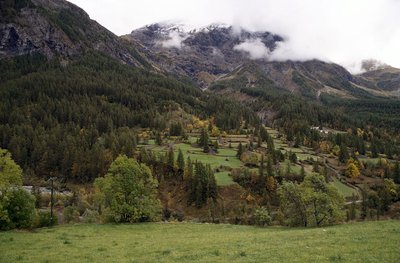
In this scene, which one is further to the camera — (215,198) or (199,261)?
(215,198)

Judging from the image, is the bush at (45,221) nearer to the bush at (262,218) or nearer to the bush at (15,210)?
the bush at (15,210)

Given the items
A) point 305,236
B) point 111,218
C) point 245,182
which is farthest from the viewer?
point 245,182

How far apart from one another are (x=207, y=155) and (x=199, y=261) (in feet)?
553

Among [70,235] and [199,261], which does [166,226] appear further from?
[199,261]

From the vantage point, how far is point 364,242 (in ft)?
97.7

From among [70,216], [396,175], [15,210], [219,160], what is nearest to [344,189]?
[396,175]

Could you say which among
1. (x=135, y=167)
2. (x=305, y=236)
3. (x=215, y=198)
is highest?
(x=135, y=167)

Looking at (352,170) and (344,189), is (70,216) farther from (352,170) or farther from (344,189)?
(352,170)

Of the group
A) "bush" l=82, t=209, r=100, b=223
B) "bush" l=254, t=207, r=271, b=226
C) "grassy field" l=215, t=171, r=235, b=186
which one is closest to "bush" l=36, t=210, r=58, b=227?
"bush" l=82, t=209, r=100, b=223

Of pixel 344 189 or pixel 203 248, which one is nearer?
pixel 203 248

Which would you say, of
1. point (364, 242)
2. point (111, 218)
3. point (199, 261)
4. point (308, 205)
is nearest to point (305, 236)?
point (364, 242)

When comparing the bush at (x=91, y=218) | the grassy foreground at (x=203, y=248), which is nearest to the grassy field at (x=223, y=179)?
the bush at (x=91, y=218)

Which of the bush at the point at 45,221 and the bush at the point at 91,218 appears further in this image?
the bush at the point at 91,218

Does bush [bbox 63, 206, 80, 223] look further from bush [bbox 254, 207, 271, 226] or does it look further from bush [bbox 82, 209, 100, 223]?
bush [bbox 254, 207, 271, 226]
